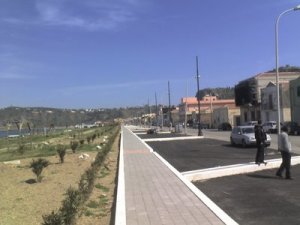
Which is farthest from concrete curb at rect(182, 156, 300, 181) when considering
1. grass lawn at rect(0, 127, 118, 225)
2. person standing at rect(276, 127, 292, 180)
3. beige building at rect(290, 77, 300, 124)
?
beige building at rect(290, 77, 300, 124)

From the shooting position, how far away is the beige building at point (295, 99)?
68625mm

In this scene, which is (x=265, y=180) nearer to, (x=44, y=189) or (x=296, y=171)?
(x=296, y=171)

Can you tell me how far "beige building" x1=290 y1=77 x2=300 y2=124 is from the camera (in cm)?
6862

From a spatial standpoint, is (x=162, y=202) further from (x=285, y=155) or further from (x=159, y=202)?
(x=285, y=155)

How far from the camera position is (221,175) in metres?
16.8

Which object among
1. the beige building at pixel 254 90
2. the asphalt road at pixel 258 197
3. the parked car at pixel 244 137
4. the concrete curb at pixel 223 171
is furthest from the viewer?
the beige building at pixel 254 90

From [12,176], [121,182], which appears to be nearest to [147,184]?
[121,182]

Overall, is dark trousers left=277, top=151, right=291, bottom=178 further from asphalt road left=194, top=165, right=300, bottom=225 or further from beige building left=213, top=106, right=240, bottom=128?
beige building left=213, top=106, right=240, bottom=128

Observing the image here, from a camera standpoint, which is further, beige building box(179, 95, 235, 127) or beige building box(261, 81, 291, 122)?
beige building box(179, 95, 235, 127)

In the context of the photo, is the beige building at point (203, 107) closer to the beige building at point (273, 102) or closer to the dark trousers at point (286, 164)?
the beige building at point (273, 102)

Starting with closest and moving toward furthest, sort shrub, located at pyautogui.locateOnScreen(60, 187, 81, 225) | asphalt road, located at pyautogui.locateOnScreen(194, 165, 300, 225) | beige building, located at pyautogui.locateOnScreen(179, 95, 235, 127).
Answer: shrub, located at pyautogui.locateOnScreen(60, 187, 81, 225), asphalt road, located at pyautogui.locateOnScreen(194, 165, 300, 225), beige building, located at pyautogui.locateOnScreen(179, 95, 235, 127)

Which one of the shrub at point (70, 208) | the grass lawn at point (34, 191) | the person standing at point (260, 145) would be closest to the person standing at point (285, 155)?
the person standing at point (260, 145)

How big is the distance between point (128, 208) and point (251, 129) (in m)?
26.4

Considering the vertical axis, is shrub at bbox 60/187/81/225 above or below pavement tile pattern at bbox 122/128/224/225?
above
